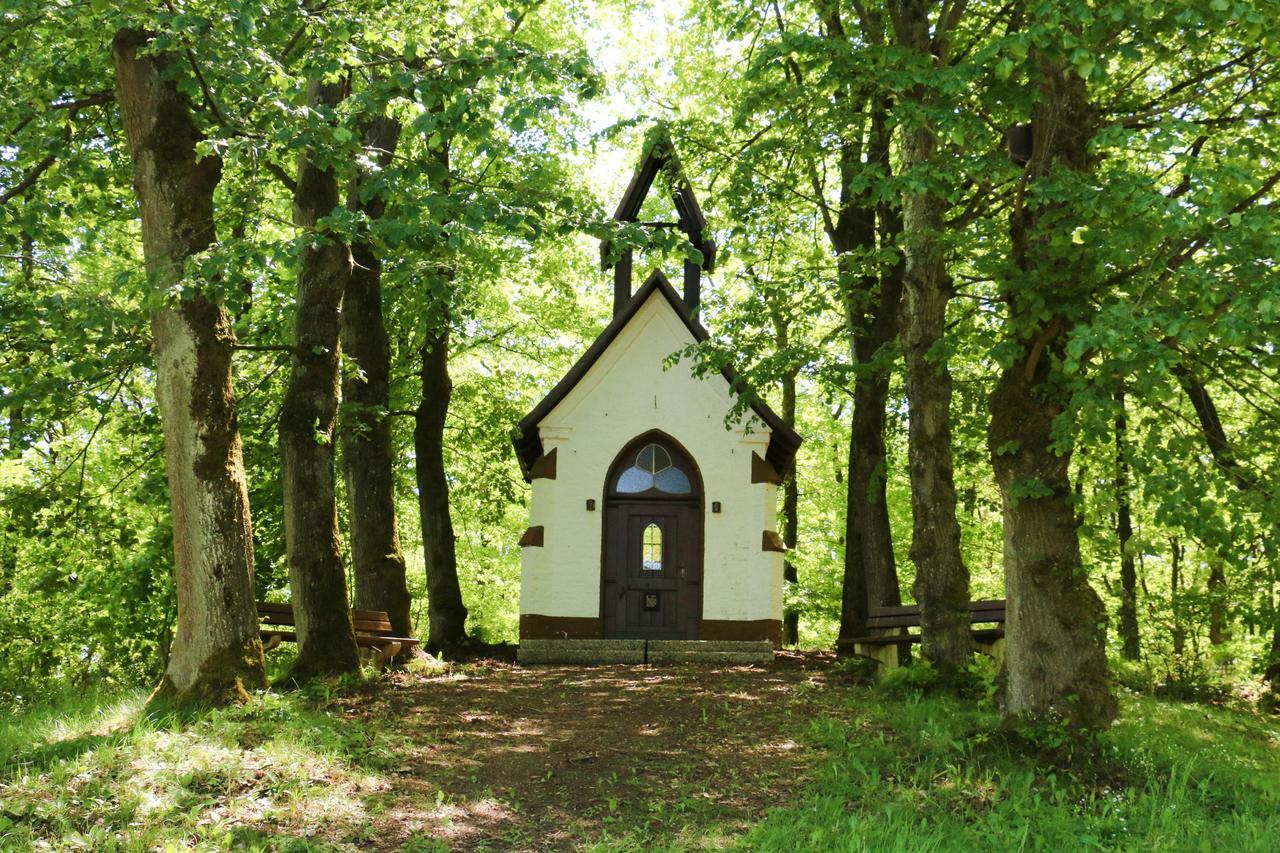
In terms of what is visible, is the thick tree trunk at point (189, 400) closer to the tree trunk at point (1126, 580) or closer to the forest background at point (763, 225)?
the forest background at point (763, 225)

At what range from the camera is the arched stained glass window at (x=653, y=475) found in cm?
1719

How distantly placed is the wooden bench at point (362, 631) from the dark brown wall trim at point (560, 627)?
13.1 ft

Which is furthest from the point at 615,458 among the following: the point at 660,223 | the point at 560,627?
the point at 660,223

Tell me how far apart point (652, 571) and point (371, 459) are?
16.2ft

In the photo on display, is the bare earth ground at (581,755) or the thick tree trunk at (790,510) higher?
the thick tree trunk at (790,510)

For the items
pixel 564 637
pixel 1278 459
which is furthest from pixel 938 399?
pixel 564 637

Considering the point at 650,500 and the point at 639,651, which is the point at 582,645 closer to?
the point at 639,651

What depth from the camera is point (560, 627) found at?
16.6 meters

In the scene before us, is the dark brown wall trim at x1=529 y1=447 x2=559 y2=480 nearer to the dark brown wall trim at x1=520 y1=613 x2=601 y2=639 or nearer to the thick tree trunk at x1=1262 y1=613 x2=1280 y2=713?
the dark brown wall trim at x1=520 y1=613 x2=601 y2=639

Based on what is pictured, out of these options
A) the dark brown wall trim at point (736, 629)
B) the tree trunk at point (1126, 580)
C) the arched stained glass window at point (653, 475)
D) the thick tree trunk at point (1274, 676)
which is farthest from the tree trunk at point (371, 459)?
the thick tree trunk at point (1274, 676)

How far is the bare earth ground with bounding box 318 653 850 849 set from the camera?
6598 mm

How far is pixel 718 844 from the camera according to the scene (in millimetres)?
6086

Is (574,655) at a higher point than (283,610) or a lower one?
lower

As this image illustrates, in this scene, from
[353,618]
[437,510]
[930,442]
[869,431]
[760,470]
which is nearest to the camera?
[930,442]
